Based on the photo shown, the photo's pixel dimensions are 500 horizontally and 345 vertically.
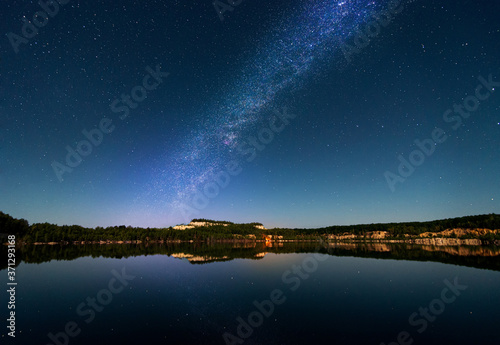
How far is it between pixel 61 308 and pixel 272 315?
576 inches

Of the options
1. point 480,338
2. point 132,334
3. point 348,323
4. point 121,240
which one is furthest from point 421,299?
point 121,240

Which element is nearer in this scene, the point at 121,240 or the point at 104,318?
the point at 104,318

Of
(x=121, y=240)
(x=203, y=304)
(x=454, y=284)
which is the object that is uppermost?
(x=121, y=240)

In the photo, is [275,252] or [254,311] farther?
[275,252]

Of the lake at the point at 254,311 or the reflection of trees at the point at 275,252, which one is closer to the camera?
the lake at the point at 254,311

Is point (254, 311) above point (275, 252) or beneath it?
beneath

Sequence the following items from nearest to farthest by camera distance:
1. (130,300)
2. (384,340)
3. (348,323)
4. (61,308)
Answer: (384,340) → (348,323) → (61,308) → (130,300)

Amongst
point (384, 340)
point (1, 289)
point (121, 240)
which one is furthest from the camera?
point (121, 240)

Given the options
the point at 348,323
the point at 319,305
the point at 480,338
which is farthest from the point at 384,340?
the point at 319,305

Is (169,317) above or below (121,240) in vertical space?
below

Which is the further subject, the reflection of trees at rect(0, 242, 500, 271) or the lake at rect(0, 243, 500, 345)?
the reflection of trees at rect(0, 242, 500, 271)

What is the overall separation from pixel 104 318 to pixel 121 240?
7639 inches

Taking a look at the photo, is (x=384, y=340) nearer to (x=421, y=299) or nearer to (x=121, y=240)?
(x=421, y=299)

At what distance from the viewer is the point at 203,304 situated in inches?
731
